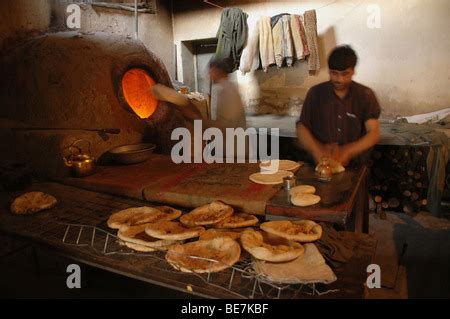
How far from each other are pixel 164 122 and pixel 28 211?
2955 mm

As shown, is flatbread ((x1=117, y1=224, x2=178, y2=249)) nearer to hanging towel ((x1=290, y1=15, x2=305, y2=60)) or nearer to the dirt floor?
the dirt floor

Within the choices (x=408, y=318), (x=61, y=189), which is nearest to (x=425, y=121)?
(x=408, y=318)

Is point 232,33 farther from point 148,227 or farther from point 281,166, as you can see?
point 148,227

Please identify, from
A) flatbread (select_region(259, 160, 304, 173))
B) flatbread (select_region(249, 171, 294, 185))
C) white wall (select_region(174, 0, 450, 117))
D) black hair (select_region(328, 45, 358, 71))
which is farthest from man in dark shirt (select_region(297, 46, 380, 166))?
white wall (select_region(174, 0, 450, 117))

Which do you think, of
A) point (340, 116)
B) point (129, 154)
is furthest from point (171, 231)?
point (340, 116)

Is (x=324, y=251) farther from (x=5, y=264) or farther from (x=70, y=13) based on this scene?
(x=70, y=13)

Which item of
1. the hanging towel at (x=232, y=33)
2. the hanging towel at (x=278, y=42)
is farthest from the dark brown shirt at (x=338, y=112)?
the hanging towel at (x=232, y=33)

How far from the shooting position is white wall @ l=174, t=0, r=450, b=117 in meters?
6.83

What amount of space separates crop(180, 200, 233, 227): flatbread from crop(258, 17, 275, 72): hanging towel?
588 cm

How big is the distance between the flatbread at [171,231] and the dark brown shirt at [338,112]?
2.71 m

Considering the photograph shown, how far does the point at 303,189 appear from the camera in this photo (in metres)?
3.08

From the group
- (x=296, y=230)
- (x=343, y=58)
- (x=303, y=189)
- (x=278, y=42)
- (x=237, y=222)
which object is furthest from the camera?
(x=278, y=42)

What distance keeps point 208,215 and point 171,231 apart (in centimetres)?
42

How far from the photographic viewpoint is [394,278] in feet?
13.8
